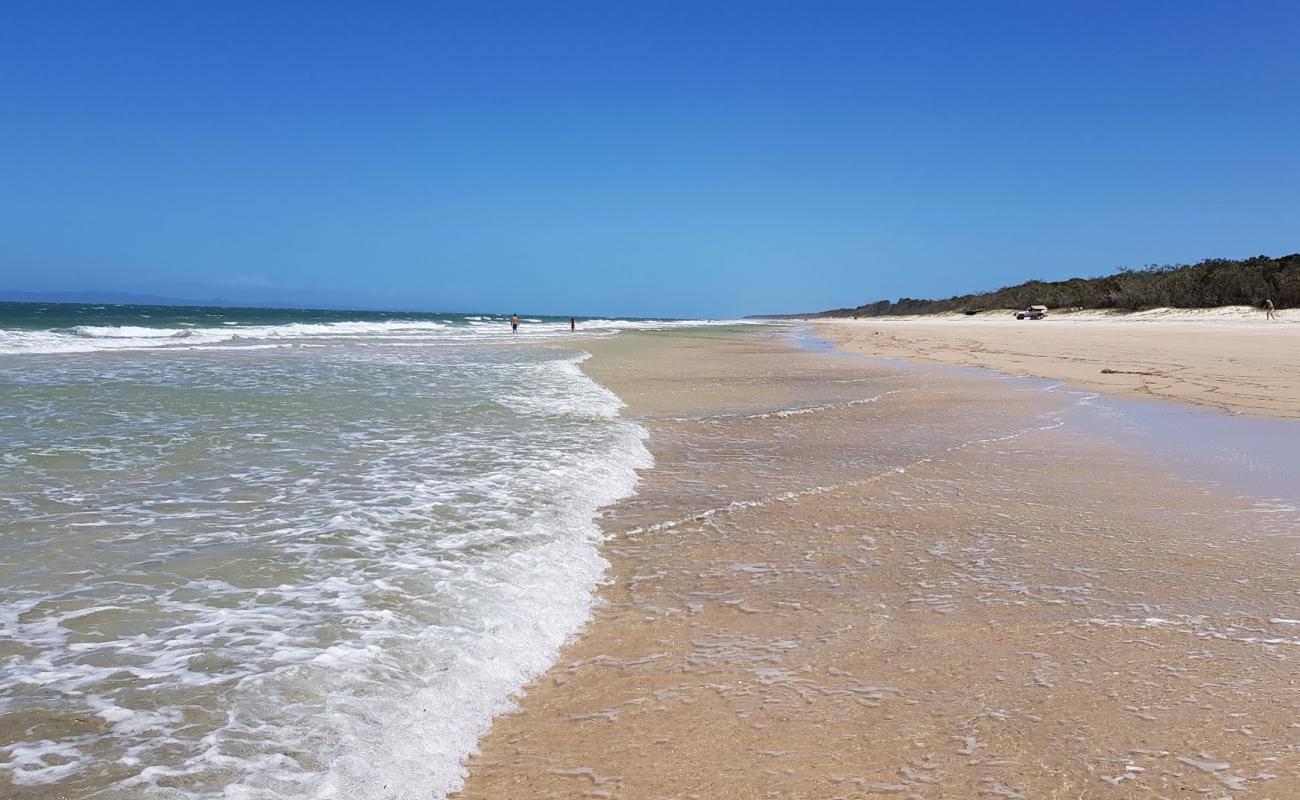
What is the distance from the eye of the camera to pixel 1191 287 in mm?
45594

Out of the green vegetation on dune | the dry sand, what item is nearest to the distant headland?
the green vegetation on dune

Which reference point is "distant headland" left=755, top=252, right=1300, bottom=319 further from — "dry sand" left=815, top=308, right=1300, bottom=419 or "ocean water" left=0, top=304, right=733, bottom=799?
"ocean water" left=0, top=304, right=733, bottom=799

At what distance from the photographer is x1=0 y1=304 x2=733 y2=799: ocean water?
235 centimetres

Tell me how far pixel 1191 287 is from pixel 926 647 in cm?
5281

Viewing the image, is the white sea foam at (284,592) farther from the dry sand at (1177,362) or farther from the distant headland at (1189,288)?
the distant headland at (1189,288)

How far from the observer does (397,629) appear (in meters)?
3.22

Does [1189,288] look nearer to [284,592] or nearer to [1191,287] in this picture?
[1191,287]

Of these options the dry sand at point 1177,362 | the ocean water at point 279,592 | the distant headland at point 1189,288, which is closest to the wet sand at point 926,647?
the ocean water at point 279,592

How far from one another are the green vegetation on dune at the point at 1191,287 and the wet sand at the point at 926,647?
43.3m

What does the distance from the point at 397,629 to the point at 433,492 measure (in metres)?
2.36

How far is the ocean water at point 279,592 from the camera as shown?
2350 millimetres

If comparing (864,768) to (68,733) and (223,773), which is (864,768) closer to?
(223,773)

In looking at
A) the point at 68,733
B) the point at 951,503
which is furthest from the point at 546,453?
the point at 68,733

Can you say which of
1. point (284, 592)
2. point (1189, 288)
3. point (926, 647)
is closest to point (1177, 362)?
point (926, 647)
